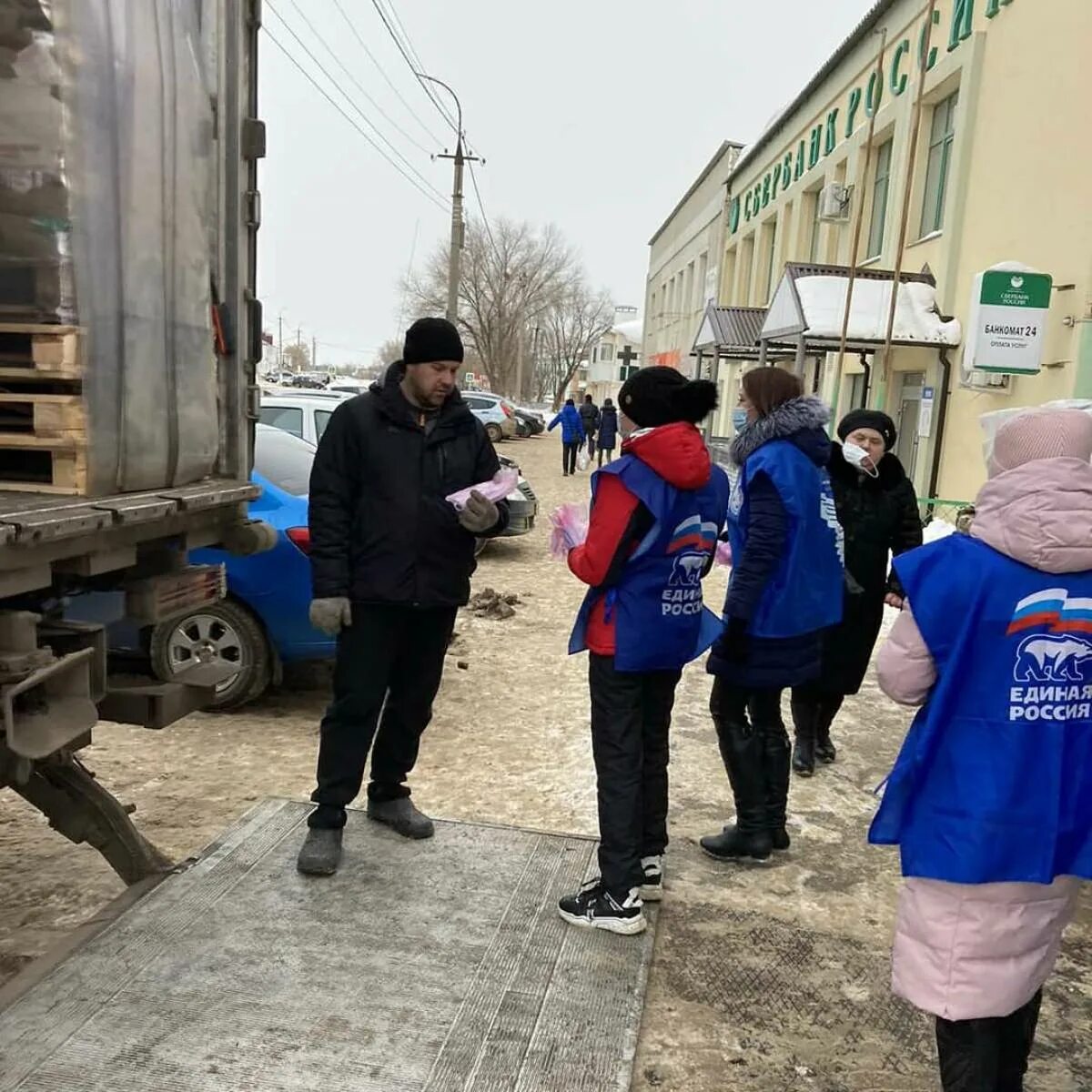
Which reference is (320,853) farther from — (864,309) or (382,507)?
(864,309)

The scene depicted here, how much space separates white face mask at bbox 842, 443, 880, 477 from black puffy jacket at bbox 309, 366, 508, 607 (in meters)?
1.84

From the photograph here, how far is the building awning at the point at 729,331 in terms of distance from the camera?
17.2 m

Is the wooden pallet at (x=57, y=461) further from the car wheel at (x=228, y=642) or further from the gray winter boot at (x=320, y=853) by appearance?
the car wheel at (x=228, y=642)

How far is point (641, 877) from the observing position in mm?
3361

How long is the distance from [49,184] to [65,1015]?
2.18m

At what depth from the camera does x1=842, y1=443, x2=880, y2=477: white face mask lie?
4461 millimetres

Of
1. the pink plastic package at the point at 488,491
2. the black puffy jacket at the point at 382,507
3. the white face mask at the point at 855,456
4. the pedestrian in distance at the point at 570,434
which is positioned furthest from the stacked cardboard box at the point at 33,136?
the pedestrian in distance at the point at 570,434

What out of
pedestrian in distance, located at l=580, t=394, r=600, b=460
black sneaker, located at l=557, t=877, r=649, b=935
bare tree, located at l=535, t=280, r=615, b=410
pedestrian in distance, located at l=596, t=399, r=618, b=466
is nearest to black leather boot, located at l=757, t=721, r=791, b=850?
black sneaker, located at l=557, t=877, r=649, b=935

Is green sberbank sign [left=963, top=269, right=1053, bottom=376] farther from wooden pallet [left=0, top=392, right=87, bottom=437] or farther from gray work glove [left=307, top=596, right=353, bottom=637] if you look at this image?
wooden pallet [left=0, top=392, right=87, bottom=437]

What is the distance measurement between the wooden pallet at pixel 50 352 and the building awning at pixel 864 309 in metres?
10.9

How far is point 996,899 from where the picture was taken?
6.86 feet

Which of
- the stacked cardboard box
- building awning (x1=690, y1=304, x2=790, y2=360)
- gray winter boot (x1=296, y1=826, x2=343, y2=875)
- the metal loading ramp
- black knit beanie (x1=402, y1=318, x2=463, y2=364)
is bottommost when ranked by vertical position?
the metal loading ramp

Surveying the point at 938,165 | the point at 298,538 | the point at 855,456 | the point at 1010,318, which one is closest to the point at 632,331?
the point at 938,165

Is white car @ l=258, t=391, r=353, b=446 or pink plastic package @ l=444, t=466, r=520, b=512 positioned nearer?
pink plastic package @ l=444, t=466, r=520, b=512
